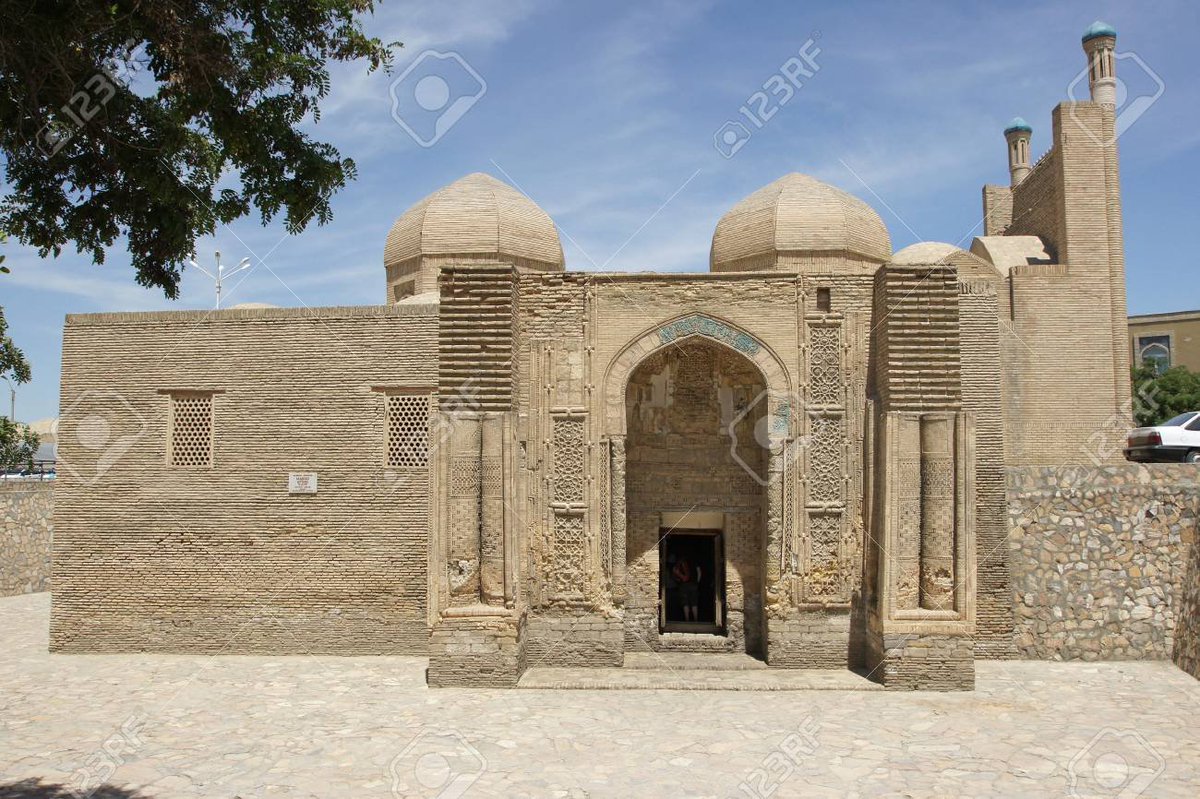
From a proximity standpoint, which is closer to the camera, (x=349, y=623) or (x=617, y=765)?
(x=617, y=765)

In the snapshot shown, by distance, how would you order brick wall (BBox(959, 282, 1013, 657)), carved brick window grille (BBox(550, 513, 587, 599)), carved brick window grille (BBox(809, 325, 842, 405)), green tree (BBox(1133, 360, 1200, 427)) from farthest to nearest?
green tree (BBox(1133, 360, 1200, 427)), brick wall (BBox(959, 282, 1013, 657)), carved brick window grille (BBox(809, 325, 842, 405)), carved brick window grille (BBox(550, 513, 587, 599))

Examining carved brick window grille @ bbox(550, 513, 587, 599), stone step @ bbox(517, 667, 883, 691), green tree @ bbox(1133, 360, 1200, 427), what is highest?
green tree @ bbox(1133, 360, 1200, 427)

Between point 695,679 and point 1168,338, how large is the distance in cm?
3442

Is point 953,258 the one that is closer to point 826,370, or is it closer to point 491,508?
point 826,370

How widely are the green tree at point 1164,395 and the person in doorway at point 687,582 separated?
22748 millimetres

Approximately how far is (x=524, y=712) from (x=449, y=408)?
3409 millimetres

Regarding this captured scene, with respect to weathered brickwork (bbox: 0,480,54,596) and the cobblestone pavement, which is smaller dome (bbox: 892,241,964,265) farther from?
weathered brickwork (bbox: 0,480,54,596)

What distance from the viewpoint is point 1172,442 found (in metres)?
15.3

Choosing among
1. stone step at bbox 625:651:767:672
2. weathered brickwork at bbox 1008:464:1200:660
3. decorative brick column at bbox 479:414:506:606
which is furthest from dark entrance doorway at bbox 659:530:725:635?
weathered brickwork at bbox 1008:464:1200:660

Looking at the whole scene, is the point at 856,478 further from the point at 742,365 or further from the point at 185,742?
the point at 185,742

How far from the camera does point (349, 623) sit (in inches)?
468

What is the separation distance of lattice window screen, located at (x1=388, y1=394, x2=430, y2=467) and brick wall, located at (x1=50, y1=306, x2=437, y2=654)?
138mm

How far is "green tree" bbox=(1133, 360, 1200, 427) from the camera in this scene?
28.9 metres

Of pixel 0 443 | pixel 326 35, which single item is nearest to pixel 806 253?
pixel 326 35
